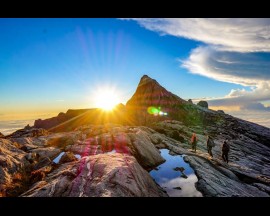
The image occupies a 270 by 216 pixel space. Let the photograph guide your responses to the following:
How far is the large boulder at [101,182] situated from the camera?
37.4 ft

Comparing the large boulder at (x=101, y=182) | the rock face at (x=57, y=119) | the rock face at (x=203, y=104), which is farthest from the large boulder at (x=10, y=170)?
the rock face at (x=203, y=104)

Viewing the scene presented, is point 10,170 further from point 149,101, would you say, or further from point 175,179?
point 149,101

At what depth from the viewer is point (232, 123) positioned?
67000mm

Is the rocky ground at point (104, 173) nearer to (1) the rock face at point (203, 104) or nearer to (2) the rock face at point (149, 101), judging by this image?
(2) the rock face at point (149, 101)

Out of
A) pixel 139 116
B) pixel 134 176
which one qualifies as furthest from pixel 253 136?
pixel 134 176

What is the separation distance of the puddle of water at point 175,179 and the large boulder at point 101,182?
1.22m

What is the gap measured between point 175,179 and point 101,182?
7743 mm

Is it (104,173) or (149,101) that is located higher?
(149,101)

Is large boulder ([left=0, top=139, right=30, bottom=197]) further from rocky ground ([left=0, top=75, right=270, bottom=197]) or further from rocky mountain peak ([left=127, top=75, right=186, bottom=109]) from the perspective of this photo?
rocky mountain peak ([left=127, top=75, right=186, bottom=109])

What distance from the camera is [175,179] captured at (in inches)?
690

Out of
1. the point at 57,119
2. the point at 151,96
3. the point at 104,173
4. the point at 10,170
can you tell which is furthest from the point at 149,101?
the point at 104,173

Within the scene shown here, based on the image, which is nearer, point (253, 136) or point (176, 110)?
point (253, 136)
